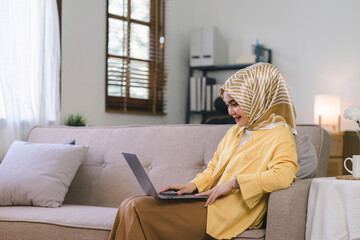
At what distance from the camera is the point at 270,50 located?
527 centimetres

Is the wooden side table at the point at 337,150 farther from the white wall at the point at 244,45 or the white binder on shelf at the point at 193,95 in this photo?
the white binder on shelf at the point at 193,95

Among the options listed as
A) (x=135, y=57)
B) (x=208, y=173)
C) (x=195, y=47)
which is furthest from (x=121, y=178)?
(x=195, y=47)

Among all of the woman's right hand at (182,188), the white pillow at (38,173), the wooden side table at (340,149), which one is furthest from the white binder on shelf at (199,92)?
the woman's right hand at (182,188)

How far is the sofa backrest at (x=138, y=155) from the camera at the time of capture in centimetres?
262

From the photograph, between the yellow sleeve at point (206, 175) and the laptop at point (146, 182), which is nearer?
the laptop at point (146, 182)

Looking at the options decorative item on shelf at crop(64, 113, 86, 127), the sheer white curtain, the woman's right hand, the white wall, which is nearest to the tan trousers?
the woman's right hand

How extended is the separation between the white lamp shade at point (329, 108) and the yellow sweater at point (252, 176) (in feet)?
8.53

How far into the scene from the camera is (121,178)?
2834 millimetres

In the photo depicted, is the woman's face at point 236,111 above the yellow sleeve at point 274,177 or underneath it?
above

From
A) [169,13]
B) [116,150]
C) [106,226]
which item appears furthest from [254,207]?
[169,13]

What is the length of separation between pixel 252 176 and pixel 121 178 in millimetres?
1048

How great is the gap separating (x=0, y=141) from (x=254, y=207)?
6.87ft

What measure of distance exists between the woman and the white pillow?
2.72 feet

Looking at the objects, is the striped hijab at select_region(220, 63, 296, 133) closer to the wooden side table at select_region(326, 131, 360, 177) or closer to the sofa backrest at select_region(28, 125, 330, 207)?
the sofa backrest at select_region(28, 125, 330, 207)
